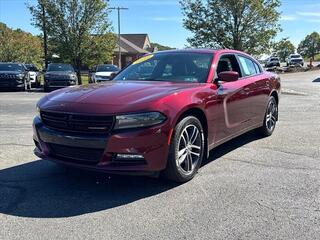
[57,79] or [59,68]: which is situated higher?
[59,68]

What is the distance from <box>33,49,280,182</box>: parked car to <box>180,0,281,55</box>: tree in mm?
17192

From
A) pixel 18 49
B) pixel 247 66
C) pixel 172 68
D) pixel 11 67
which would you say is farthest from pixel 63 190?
pixel 18 49

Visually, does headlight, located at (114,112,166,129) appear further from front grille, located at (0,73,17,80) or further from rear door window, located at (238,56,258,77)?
front grille, located at (0,73,17,80)

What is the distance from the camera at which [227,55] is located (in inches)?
263

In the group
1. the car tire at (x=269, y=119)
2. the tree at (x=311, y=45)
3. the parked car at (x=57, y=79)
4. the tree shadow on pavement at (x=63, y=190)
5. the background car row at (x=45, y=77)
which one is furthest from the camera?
the tree at (x=311, y=45)

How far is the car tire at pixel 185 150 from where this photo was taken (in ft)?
15.9

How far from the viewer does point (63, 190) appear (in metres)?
4.88

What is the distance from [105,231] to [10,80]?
63.5 ft

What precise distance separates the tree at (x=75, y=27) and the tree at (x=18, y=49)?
18.1 meters

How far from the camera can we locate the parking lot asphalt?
378cm

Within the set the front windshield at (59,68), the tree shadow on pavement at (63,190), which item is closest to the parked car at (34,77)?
the front windshield at (59,68)

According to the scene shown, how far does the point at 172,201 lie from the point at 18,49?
4549 cm

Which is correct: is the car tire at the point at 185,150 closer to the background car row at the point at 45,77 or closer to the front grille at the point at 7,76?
the background car row at the point at 45,77

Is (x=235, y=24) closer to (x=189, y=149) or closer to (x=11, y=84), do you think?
(x=11, y=84)
